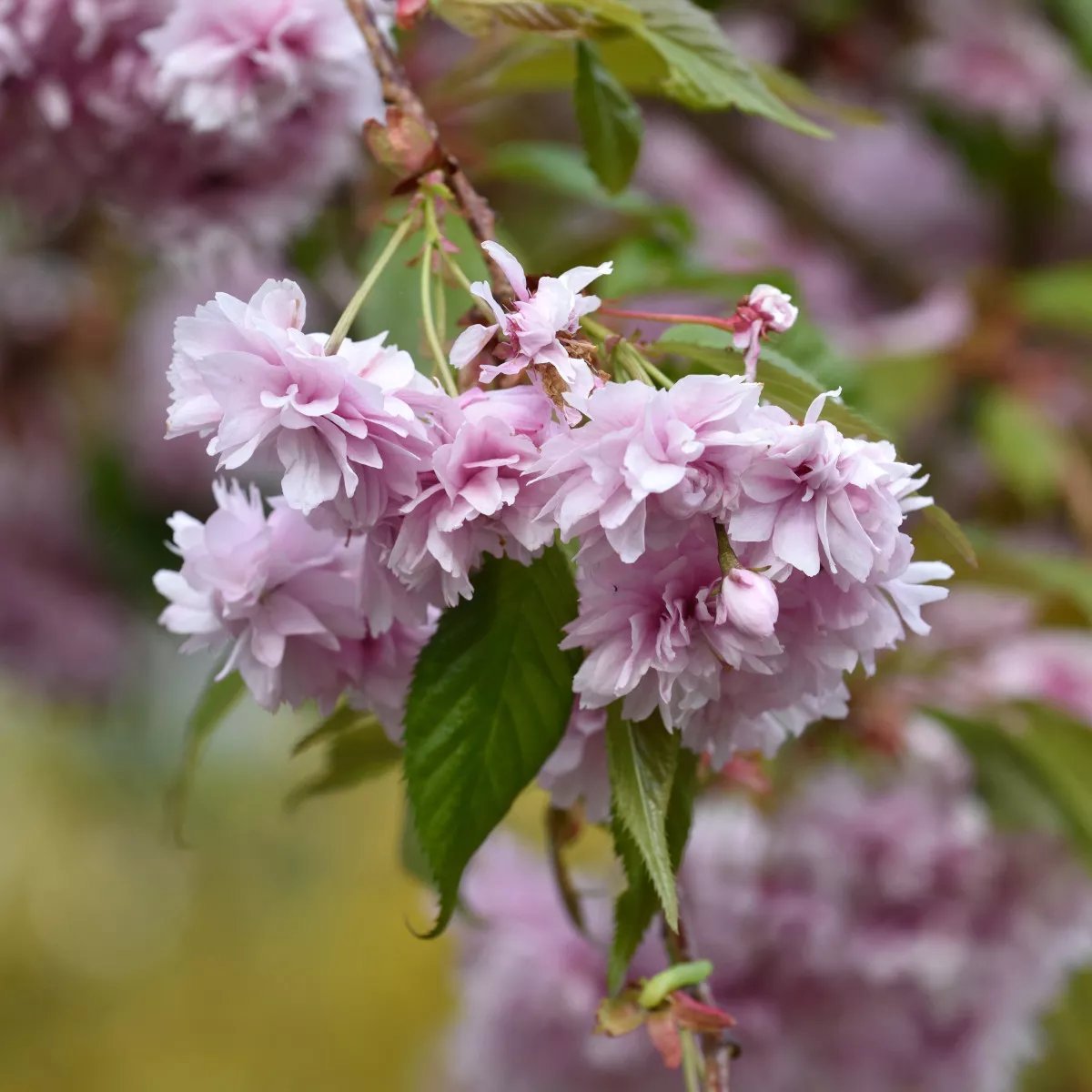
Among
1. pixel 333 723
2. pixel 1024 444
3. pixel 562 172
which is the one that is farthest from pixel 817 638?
pixel 1024 444

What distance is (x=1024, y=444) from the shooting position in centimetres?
75

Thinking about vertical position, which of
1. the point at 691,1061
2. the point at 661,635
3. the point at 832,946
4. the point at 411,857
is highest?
the point at 661,635

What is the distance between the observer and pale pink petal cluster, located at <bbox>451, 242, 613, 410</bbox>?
25cm

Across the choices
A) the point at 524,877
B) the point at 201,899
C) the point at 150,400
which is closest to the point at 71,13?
the point at 524,877

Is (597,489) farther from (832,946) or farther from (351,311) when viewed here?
(832,946)

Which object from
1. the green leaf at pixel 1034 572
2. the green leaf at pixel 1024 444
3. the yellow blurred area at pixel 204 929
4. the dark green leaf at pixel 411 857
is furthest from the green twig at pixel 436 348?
the yellow blurred area at pixel 204 929

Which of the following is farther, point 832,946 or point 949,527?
point 832,946

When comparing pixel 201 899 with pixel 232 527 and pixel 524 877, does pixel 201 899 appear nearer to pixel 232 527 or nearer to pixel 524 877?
pixel 524 877

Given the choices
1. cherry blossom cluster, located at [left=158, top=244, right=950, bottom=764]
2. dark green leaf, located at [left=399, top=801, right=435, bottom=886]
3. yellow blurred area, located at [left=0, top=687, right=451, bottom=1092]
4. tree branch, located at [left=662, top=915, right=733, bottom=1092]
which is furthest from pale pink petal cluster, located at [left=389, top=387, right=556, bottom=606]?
yellow blurred area, located at [left=0, top=687, right=451, bottom=1092]

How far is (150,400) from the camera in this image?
108 cm

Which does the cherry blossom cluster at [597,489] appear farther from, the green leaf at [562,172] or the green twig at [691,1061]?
the green leaf at [562,172]

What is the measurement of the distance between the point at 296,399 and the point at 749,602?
3.7 inches

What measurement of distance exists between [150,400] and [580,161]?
581mm

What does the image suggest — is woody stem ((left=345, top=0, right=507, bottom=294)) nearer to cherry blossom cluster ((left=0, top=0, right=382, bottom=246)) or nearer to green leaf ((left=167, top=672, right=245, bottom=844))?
cherry blossom cluster ((left=0, top=0, right=382, bottom=246))
